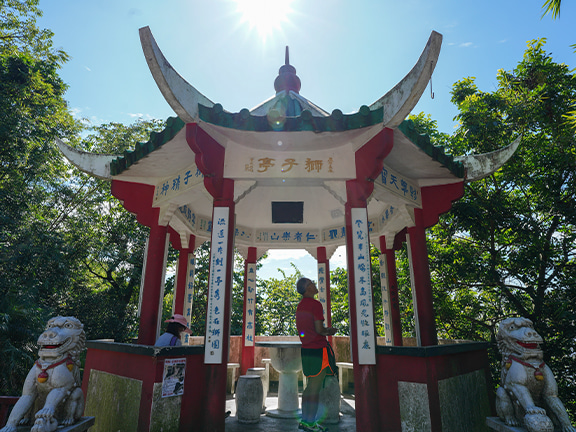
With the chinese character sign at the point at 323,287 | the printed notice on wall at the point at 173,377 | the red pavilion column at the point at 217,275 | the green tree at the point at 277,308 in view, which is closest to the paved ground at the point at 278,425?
the red pavilion column at the point at 217,275

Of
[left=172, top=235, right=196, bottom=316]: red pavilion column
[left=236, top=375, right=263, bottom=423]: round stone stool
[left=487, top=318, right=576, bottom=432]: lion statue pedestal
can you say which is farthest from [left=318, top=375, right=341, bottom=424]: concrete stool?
[left=172, top=235, right=196, bottom=316]: red pavilion column

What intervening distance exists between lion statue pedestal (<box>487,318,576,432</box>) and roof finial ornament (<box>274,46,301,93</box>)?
7.27 meters

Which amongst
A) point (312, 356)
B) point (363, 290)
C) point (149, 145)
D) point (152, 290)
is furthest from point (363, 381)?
point (149, 145)

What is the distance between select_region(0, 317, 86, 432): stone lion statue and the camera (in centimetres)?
342

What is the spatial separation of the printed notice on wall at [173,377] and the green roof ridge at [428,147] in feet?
15.5

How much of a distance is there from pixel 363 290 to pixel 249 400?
9.44 feet

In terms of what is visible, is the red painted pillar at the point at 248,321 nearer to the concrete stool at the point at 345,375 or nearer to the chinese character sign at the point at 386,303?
the concrete stool at the point at 345,375

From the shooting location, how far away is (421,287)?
6.69m

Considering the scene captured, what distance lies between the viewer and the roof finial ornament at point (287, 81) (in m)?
9.02

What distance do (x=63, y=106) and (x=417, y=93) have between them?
1568cm

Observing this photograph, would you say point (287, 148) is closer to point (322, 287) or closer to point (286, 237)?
point (286, 237)

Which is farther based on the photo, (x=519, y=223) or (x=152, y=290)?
(x=519, y=223)

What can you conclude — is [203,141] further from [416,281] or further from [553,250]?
[553,250]

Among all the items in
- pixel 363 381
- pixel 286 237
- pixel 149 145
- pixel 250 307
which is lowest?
pixel 363 381
